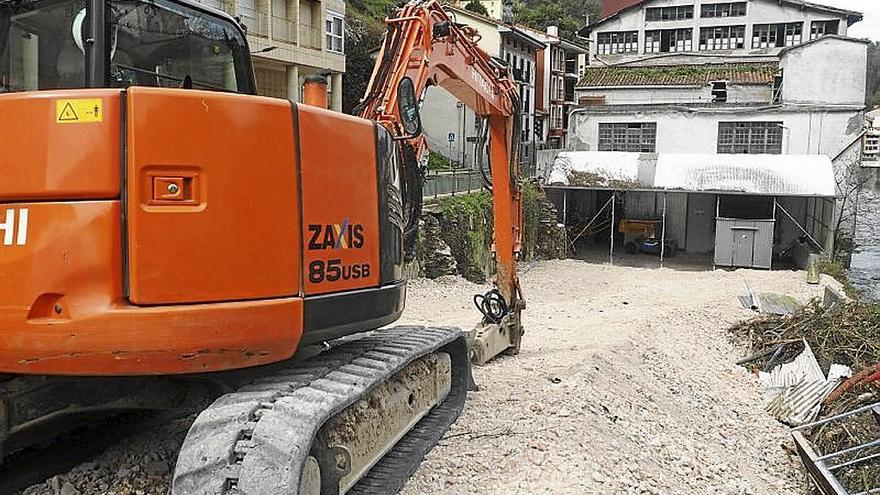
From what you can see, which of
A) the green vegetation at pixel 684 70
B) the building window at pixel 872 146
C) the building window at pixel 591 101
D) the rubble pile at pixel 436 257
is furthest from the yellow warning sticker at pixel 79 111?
the building window at pixel 872 146

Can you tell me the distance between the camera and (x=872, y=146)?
35906 mm

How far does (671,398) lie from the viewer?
9.99 metres

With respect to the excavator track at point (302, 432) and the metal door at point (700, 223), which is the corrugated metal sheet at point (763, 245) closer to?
the metal door at point (700, 223)

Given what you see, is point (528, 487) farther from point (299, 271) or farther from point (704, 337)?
point (704, 337)

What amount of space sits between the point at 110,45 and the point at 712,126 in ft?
95.8

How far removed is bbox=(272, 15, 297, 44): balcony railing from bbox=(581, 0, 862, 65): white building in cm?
2422

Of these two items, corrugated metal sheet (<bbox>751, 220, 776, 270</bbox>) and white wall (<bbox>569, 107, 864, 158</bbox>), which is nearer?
corrugated metal sheet (<bbox>751, 220, 776, 270</bbox>)

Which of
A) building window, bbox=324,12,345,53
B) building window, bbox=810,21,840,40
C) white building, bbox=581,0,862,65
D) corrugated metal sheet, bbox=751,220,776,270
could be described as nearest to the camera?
corrugated metal sheet, bbox=751,220,776,270

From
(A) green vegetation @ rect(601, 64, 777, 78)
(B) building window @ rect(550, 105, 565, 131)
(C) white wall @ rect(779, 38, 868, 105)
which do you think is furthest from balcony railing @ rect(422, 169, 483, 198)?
(B) building window @ rect(550, 105, 565, 131)

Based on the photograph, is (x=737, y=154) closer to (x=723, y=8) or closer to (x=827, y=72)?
(x=827, y=72)

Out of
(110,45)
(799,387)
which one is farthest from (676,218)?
(110,45)

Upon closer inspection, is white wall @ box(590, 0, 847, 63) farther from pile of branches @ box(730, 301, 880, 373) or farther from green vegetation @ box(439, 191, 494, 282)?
pile of branches @ box(730, 301, 880, 373)

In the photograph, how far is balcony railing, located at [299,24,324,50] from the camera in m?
26.7

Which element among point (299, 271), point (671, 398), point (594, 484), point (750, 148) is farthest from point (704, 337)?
point (750, 148)
